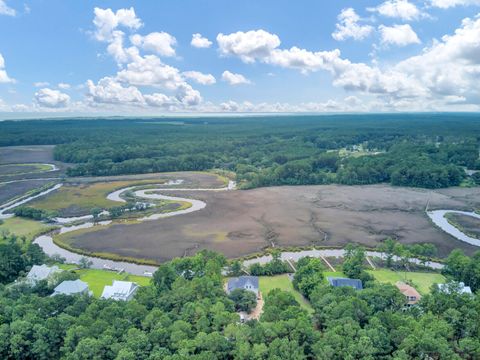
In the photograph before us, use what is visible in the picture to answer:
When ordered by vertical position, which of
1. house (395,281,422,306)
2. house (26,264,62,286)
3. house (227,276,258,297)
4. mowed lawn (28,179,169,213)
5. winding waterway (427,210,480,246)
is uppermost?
house (26,264,62,286)

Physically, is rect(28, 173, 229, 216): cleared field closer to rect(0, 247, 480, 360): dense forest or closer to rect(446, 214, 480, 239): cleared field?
rect(0, 247, 480, 360): dense forest

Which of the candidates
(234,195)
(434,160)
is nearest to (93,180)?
(234,195)

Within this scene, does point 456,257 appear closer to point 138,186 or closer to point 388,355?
point 388,355

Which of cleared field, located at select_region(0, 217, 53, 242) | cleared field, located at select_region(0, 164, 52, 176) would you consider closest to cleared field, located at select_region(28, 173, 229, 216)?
cleared field, located at select_region(0, 217, 53, 242)

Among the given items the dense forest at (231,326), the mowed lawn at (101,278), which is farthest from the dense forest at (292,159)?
the dense forest at (231,326)

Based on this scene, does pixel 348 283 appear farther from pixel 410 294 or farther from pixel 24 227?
pixel 24 227

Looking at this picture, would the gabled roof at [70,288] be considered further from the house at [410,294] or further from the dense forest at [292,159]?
the dense forest at [292,159]
